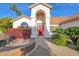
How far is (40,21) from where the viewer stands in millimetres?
8633

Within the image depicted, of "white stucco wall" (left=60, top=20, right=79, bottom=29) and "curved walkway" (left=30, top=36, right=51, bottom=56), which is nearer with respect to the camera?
"curved walkway" (left=30, top=36, right=51, bottom=56)

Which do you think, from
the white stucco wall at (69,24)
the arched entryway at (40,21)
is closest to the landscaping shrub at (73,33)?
the white stucco wall at (69,24)

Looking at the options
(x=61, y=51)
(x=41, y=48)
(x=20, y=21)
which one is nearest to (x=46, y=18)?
(x=20, y=21)

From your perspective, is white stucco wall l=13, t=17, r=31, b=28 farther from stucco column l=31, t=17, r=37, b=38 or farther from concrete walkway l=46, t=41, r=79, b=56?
concrete walkway l=46, t=41, r=79, b=56

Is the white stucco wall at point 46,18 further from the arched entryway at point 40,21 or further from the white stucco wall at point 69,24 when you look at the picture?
the white stucco wall at point 69,24

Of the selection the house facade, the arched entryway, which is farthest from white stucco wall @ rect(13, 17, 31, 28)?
the arched entryway

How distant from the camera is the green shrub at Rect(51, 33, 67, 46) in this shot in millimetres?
8531

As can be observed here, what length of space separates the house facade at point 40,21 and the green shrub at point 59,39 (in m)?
0.24

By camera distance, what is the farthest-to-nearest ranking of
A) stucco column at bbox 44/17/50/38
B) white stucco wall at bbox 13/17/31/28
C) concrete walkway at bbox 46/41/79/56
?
stucco column at bbox 44/17/50/38 → white stucco wall at bbox 13/17/31/28 → concrete walkway at bbox 46/41/79/56

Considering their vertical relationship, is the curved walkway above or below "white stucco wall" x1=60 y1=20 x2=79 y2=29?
below

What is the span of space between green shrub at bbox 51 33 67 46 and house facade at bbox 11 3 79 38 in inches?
9.5

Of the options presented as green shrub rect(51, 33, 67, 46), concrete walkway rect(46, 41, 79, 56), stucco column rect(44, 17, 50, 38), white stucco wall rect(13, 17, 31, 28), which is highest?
white stucco wall rect(13, 17, 31, 28)

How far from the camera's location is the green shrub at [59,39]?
8.53 m

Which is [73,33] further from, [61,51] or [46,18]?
[46,18]
